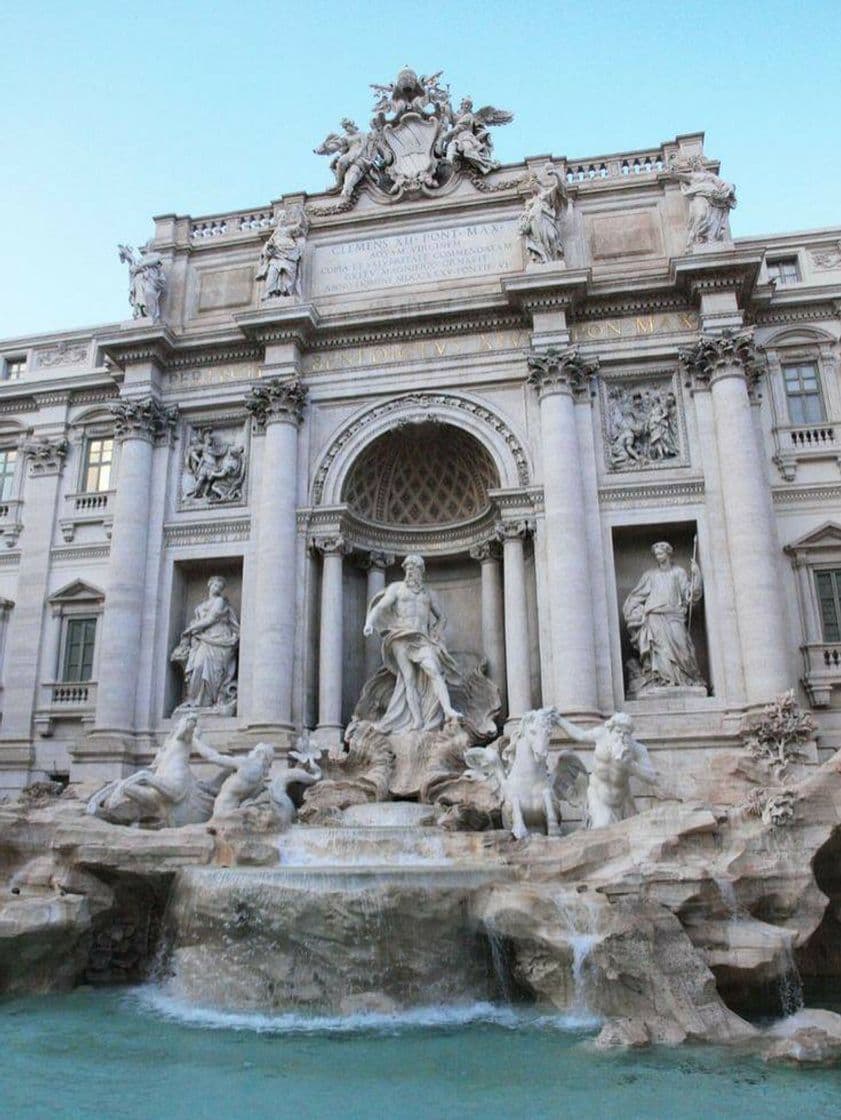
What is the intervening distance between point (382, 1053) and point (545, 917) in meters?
2.39

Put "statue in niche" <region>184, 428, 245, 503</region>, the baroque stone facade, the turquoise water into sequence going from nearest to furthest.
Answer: the turquoise water, the baroque stone facade, "statue in niche" <region>184, 428, 245, 503</region>

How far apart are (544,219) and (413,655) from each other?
9946 millimetres

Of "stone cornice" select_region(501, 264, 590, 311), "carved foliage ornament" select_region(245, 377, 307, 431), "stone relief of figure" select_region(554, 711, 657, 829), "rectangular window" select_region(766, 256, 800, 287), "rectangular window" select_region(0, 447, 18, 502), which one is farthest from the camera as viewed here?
"rectangular window" select_region(0, 447, 18, 502)

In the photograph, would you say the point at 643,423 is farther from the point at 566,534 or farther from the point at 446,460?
the point at 446,460

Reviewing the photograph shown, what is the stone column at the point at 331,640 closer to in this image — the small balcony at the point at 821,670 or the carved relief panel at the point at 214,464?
the carved relief panel at the point at 214,464

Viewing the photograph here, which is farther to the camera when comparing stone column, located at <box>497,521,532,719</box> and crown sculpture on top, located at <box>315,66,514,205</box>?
crown sculpture on top, located at <box>315,66,514,205</box>

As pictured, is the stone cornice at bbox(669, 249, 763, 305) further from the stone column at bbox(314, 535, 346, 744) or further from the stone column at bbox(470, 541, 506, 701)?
the stone column at bbox(314, 535, 346, 744)

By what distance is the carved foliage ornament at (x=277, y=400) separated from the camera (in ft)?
66.5

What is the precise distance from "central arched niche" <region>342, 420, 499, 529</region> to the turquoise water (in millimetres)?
12489

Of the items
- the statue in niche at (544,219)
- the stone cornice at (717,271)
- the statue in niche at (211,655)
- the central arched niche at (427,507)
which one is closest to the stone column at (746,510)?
the stone cornice at (717,271)

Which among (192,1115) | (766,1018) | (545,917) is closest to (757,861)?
(766,1018)

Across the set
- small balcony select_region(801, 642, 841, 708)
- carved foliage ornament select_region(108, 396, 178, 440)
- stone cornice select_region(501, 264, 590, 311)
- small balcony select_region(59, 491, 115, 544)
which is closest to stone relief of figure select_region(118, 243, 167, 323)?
carved foliage ornament select_region(108, 396, 178, 440)

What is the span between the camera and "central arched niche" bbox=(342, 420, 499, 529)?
67.3ft

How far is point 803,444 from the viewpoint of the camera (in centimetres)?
1919
